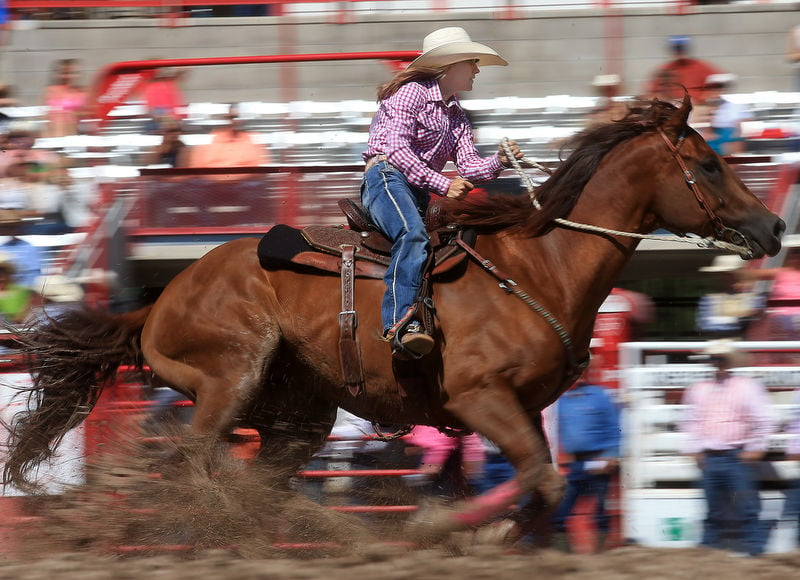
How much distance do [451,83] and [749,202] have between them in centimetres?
151

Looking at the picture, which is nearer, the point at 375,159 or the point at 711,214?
the point at 711,214

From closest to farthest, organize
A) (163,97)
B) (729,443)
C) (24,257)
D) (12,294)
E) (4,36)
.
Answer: (729,443) < (12,294) < (24,257) < (163,97) < (4,36)

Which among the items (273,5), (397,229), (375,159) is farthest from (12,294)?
(273,5)

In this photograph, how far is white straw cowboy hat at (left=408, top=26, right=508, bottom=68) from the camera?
15.4 feet

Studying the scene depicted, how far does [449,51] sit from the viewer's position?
4.71m

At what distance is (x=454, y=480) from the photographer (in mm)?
5262

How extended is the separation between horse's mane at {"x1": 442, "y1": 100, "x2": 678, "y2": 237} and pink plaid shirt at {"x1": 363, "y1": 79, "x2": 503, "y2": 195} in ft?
0.53

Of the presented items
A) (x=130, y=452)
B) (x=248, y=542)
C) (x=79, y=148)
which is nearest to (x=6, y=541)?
(x=130, y=452)

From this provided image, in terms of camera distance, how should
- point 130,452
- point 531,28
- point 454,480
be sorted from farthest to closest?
point 531,28 < point 454,480 < point 130,452

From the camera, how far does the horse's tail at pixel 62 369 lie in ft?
16.6

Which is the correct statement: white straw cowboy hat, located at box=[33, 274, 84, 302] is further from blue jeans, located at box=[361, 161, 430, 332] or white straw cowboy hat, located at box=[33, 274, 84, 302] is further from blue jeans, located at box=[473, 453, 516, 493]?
blue jeans, located at box=[473, 453, 516, 493]

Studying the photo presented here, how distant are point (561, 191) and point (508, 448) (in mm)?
1257

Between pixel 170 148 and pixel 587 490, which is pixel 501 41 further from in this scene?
pixel 587 490

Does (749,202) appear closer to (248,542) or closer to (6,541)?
(248,542)
